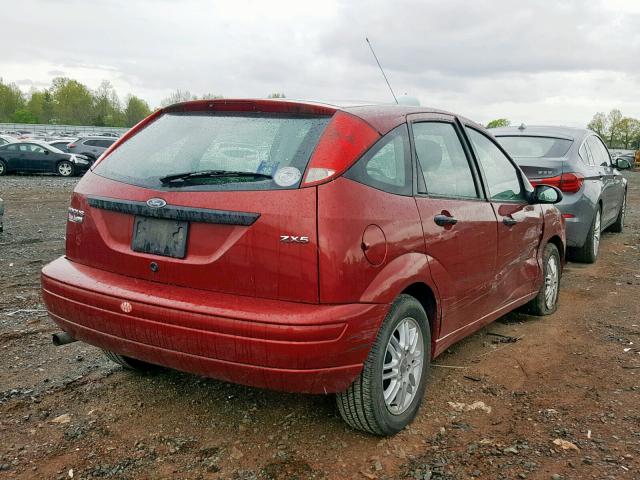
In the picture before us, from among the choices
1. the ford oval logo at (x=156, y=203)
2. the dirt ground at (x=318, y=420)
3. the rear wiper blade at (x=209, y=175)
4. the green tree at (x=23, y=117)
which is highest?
the green tree at (x=23, y=117)

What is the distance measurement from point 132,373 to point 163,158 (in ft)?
5.08

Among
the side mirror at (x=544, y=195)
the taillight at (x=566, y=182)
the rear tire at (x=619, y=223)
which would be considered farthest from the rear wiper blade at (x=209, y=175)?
the rear tire at (x=619, y=223)

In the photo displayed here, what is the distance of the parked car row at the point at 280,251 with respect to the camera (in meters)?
2.60

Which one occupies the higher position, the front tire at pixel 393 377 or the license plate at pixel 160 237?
the license plate at pixel 160 237

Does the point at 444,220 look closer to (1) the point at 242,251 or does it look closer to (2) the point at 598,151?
(1) the point at 242,251

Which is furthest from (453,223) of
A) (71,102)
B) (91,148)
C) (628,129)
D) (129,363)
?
(71,102)

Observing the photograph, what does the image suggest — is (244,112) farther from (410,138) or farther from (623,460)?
(623,460)

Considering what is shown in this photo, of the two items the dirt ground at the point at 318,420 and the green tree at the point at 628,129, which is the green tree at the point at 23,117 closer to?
the green tree at the point at 628,129

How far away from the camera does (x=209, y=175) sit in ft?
9.35

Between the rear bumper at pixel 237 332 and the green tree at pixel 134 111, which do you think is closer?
A: the rear bumper at pixel 237 332

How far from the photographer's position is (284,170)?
2734 millimetres

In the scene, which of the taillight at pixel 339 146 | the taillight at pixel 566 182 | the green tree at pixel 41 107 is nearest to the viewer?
the taillight at pixel 339 146

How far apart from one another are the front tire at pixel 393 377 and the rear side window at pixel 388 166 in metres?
0.57

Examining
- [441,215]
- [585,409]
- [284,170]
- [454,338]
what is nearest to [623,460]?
[585,409]
